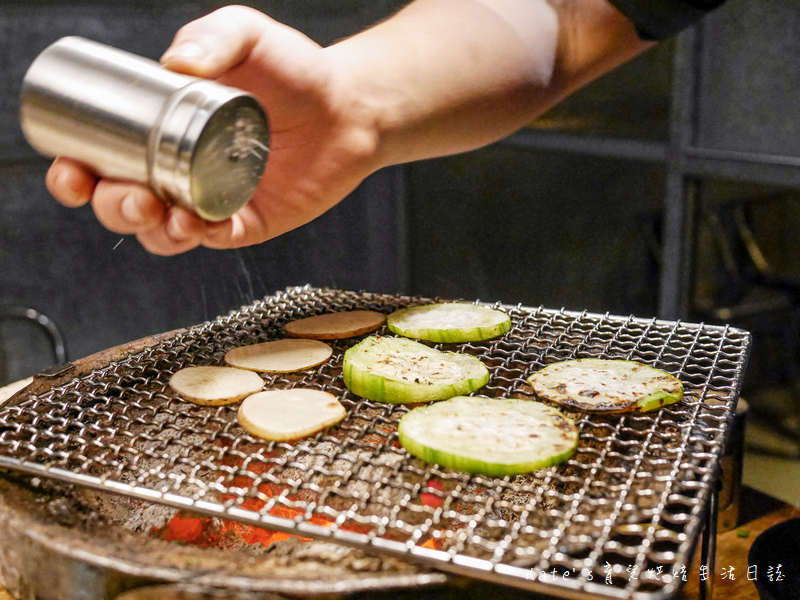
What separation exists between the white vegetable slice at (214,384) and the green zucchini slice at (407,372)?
274mm

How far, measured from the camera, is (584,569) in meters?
1.21

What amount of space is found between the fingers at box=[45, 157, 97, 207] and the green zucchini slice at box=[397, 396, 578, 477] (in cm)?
92

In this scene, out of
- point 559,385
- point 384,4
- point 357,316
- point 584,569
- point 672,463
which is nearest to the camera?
point 584,569

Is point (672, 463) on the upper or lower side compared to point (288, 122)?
lower

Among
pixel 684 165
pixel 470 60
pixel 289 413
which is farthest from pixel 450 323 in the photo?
pixel 684 165

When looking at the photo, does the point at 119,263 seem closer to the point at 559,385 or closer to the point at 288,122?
the point at 288,122

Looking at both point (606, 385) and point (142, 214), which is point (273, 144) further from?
point (606, 385)

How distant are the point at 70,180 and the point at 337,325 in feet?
3.20

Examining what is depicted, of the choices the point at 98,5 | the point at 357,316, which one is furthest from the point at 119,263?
the point at 357,316

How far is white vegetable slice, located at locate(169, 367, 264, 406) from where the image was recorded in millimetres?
1928

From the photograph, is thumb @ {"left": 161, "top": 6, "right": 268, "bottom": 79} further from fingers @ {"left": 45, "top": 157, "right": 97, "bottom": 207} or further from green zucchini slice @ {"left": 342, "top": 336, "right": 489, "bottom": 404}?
green zucchini slice @ {"left": 342, "top": 336, "right": 489, "bottom": 404}

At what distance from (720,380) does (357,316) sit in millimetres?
1140

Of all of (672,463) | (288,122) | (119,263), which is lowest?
(119,263)

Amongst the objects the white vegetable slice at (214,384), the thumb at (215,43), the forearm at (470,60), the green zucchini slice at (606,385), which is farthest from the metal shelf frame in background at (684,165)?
the white vegetable slice at (214,384)
